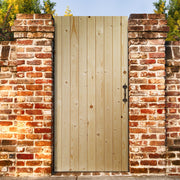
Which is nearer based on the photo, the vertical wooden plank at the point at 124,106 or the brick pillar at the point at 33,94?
the brick pillar at the point at 33,94

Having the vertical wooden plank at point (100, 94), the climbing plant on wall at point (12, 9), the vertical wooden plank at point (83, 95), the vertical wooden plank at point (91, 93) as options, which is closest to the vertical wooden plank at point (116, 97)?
the vertical wooden plank at point (100, 94)

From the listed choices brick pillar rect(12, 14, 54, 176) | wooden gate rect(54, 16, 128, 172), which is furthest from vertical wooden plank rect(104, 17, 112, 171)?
brick pillar rect(12, 14, 54, 176)

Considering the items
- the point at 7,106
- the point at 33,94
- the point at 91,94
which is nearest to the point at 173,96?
the point at 91,94

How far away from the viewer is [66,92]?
9.60 feet

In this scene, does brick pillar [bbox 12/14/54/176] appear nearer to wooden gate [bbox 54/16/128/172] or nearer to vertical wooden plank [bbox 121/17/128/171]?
wooden gate [bbox 54/16/128/172]

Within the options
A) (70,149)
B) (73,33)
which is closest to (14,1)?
(73,33)

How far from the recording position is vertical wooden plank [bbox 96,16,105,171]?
9.53 ft

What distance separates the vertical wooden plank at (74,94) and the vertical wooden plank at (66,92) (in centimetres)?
6

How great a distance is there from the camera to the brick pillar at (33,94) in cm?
276

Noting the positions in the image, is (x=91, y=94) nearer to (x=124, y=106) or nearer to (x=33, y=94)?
(x=124, y=106)

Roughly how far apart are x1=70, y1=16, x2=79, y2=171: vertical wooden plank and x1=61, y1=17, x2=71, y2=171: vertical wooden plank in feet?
0.19

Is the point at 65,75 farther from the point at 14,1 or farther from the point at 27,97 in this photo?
the point at 14,1

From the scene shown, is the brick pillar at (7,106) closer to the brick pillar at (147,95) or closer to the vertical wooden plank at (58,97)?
the vertical wooden plank at (58,97)

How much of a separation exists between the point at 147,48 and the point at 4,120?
7.89ft
